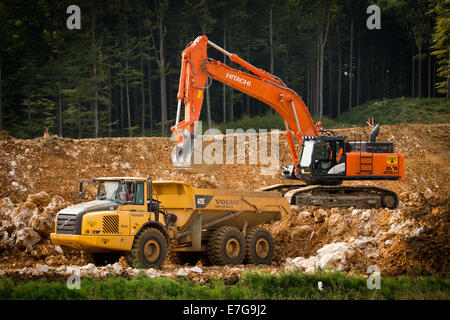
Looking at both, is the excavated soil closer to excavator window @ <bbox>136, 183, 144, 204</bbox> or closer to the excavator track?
the excavator track

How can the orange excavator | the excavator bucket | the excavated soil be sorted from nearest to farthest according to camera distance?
the excavated soil, the excavator bucket, the orange excavator

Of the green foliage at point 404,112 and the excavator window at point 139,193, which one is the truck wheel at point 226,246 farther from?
the green foliage at point 404,112

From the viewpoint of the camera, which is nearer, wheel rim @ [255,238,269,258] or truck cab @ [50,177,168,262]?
truck cab @ [50,177,168,262]

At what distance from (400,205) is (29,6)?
29.1 metres

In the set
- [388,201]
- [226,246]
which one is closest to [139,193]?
[226,246]

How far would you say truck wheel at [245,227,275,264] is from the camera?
14.5m

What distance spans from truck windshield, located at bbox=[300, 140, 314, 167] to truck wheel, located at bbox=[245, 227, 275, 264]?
4.57 metres

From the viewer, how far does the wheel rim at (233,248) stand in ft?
46.3

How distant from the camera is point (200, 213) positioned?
1380cm

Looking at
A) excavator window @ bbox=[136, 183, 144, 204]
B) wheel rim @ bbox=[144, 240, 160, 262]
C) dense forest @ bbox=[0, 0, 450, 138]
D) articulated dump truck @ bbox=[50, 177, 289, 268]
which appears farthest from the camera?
dense forest @ bbox=[0, 0, 450, 138]

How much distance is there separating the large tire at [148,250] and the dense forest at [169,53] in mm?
23652

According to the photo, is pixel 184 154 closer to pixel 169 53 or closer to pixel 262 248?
pixel 262 248

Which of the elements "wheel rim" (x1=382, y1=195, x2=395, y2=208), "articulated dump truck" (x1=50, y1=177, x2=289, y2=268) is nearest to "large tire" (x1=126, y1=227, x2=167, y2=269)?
"articulated dump truck" (x1=50, y1=177, x2=289, y2=268)
